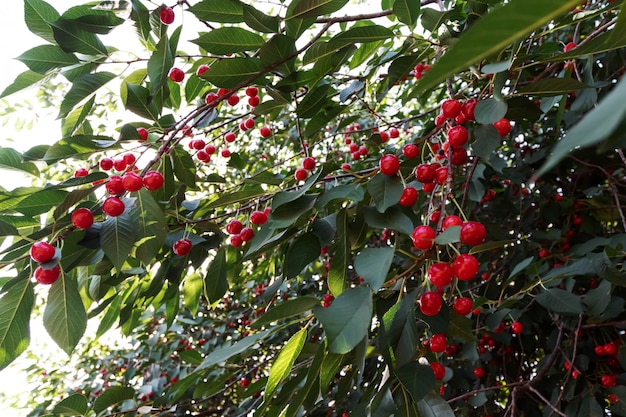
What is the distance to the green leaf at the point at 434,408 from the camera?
2.56ft

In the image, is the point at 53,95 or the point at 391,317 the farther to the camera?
the point at 53,95

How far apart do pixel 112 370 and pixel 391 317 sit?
338 centimetres

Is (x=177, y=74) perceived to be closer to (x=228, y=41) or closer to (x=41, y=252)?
(x=228, y=41)

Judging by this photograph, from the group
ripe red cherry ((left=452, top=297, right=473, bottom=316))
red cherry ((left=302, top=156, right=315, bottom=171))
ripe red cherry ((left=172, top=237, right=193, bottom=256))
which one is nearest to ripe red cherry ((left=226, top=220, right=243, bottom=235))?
ripe red cherry ((left=172, top=237, right=193, bottom=256))

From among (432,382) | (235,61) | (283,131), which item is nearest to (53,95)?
(283,131)

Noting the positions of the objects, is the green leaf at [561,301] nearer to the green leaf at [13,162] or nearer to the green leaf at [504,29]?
the green leaf at [504,29]

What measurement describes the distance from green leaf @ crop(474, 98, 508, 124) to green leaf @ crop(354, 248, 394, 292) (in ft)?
0.94

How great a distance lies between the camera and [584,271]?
128cm

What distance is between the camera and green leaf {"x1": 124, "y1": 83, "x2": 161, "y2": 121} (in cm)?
98

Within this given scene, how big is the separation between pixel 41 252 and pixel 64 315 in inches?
6.7

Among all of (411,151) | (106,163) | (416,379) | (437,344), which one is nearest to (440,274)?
(416,379)

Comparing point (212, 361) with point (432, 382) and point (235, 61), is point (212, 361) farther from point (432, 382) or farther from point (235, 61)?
point (235, 61)

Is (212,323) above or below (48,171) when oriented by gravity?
below

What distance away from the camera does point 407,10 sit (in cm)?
92
